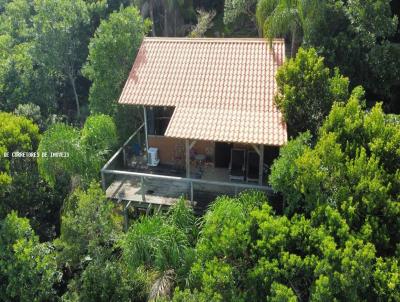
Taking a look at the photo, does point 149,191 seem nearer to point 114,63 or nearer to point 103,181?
point 103,181

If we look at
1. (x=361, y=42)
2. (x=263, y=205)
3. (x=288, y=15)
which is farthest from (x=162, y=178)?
(x=361, y=42)

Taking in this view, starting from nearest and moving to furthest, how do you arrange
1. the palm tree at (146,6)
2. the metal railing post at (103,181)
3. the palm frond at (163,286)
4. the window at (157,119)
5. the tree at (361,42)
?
the palm frond at (163,286)
the tree at (361,42)
the metal railing post at (103,181)
the window at (157,119)
the palm tree at (146,6)

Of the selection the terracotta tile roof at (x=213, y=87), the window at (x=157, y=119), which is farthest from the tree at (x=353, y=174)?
the window at (x=157, y=119)

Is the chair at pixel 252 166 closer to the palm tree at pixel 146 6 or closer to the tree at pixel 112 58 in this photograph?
the tree at pixel 112 58

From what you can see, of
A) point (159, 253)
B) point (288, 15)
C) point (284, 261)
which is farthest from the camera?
point (288, 15)

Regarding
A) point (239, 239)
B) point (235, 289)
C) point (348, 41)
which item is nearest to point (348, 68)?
point (348, 41)

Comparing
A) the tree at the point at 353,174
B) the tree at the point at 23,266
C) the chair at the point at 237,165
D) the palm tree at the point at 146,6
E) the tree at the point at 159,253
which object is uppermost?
the palm tree at the point at 146,6

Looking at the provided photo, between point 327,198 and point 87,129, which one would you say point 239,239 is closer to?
point 327,198
